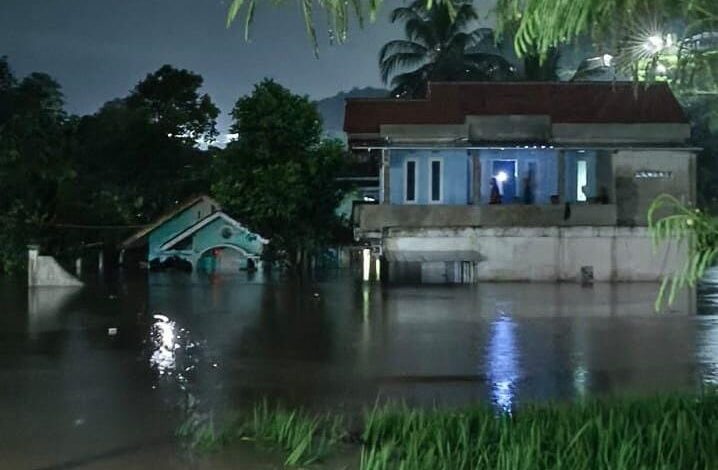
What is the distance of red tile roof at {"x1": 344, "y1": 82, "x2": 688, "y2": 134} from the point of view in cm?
3647

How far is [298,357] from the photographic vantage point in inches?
626

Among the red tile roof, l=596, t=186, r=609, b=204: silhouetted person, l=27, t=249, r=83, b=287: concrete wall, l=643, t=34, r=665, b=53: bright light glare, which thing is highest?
the red tile roof

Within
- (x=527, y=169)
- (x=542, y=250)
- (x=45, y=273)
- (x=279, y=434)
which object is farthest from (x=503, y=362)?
(x=527, y=169)

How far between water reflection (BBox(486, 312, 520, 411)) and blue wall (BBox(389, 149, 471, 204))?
15678 millimetres

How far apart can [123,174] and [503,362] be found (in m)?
38.9

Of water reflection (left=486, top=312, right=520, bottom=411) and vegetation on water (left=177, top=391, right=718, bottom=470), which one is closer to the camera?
vegetation on water (left=177, top=391, right=718, bottom=470)

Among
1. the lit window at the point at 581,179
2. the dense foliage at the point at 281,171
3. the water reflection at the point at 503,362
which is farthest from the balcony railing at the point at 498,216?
the water reflection at the point at 503,362

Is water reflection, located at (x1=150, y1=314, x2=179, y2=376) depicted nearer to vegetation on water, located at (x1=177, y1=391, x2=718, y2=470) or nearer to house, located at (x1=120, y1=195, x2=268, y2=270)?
vegetation on water, located at (x1=177, y1=391, x2=718, y2=470)

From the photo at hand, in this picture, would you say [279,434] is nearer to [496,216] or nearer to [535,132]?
[496,216]

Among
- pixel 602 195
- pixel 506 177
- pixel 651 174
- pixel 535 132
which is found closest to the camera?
pixel 535 132

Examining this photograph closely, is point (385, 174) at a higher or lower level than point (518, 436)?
higher

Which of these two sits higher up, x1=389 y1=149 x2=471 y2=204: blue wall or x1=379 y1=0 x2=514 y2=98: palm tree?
x1=379 y1=0 x2=514 y2=98: palm tree

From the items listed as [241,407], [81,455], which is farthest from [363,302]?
[81,455]

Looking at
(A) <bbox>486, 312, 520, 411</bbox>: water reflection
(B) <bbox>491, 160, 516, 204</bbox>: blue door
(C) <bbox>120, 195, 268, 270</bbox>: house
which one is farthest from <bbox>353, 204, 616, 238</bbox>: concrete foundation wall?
(A) <bbox>486, 312, 520, 411</bbox>: water reflection
